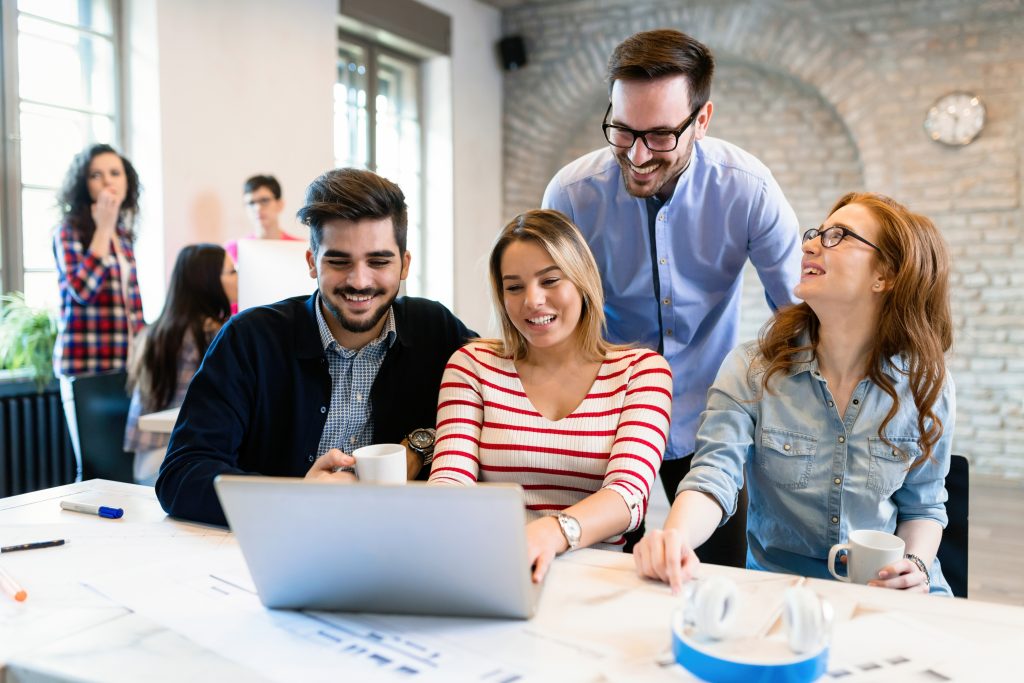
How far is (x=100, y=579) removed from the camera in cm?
120

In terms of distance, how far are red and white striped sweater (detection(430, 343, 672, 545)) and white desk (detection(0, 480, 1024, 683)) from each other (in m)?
0.32

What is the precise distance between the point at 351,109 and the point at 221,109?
1337mm

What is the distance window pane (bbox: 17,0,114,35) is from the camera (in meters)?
3.81

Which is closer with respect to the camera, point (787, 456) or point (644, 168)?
point (787, 456)

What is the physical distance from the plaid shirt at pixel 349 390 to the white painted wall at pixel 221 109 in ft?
5.53

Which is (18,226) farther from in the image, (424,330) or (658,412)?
(658,412)

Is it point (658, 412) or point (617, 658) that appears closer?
point (617, 658)

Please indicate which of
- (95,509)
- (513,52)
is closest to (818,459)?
(95,509)

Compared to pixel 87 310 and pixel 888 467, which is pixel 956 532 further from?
pixel 87 310

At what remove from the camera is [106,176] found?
3572 millimetres

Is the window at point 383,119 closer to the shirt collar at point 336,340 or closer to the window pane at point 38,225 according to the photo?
the window pane at point 38,225

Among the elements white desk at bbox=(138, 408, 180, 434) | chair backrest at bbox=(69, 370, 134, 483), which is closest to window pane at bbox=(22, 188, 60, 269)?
chair backrest at bbox=(69, 370, 134, 483)

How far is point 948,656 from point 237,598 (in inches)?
33.6

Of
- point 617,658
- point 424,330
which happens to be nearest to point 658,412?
point 424,330
